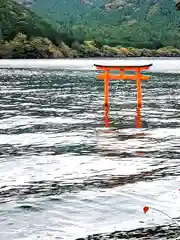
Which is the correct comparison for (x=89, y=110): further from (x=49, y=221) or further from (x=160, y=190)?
(x=49, y=221)

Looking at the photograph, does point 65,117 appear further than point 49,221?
Yes

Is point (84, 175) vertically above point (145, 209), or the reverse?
point (84, 175)

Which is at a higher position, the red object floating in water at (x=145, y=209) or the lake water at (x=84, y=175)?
the lake water at (x=84, y=175)

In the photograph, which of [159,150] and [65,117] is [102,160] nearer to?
[159,150]

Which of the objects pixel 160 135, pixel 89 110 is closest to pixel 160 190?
pixel 160 135

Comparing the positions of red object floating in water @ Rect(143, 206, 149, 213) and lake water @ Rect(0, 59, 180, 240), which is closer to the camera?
lake water @ Rect(0, 59, 180, 240)

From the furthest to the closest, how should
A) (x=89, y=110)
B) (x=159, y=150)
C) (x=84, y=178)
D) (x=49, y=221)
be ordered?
(x=89, y=110) → (x=159, y=150) → (x=84, y=178) → (x=49, y=221)

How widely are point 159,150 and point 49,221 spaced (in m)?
9.09

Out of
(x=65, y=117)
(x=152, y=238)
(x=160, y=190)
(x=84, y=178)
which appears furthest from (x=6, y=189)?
(x=65, y=117)

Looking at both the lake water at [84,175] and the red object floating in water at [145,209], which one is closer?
the lake water at [84,175]

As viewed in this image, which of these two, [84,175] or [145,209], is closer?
[145,209]

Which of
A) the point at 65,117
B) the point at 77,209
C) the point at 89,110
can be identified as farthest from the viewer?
the point at 89,110

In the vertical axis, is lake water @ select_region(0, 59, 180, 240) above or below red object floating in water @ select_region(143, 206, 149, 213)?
above

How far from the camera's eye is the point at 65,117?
32156mm
